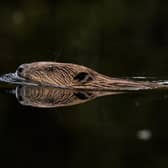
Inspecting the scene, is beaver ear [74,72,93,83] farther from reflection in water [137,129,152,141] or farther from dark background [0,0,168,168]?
reflection in water [137,129,152,141]

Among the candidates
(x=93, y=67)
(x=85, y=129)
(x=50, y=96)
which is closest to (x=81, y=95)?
(x=50, y=96)

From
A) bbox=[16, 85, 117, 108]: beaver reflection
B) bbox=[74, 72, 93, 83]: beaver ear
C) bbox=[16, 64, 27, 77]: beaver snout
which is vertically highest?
bbox=[16, 64, 27, 77]: beaver snout

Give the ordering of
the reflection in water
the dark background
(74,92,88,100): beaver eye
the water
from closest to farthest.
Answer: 1. the water
2. the dark background
3. the reflection in water
4. (74,92,88,100): beaver eye

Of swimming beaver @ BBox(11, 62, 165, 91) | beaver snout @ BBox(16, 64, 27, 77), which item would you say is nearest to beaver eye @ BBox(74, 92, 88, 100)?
swimming beaver @ BBox(11, 62, 165, 91)

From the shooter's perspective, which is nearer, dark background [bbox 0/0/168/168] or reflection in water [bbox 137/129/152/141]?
dark background [bbox 0/0/168/168]

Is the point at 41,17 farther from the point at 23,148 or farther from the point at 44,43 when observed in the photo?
the point at 23,148

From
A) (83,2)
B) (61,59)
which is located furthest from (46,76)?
(83,2)

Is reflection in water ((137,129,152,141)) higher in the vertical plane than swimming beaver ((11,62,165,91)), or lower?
lower
